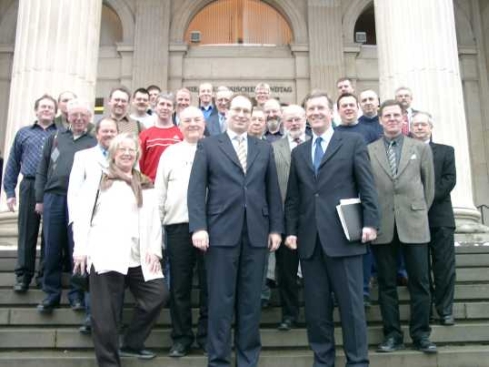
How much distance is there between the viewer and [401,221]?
16.6 feet

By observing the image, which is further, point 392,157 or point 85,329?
point 392,157

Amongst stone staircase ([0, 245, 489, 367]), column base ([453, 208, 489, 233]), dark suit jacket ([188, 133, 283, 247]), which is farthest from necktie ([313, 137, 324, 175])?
column base ([453, 208, 489, 233])

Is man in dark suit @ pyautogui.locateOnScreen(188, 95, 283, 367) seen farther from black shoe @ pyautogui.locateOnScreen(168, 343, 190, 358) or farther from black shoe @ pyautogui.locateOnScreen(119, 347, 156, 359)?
black shoe @ pyautogui.locateOnScreen(119, 347, 156, 359)

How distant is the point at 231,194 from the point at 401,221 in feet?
5.80

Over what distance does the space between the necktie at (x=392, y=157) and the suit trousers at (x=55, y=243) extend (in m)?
3.33

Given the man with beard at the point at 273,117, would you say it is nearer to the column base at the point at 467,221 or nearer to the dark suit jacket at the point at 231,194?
the dark suit jacket at the point at 231,194

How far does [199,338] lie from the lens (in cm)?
490

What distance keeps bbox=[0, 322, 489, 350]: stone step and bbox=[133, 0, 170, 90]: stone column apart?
10.5 m

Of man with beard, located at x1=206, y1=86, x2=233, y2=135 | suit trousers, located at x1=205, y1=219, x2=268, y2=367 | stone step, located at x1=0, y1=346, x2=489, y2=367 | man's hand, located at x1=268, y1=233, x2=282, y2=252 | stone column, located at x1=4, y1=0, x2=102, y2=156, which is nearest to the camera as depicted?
suit trousers, located at x1=205, y1=219, x2=268, y2=367

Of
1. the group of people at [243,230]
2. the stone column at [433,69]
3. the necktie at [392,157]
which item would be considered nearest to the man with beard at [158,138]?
the group of people at [243,230]

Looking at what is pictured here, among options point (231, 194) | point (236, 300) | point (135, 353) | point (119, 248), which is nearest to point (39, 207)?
point (119, 248)

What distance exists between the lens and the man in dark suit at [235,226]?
4.21 meters

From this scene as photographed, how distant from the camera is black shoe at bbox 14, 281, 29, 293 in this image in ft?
19.0

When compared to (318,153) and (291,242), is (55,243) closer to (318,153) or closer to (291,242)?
(291,242)
